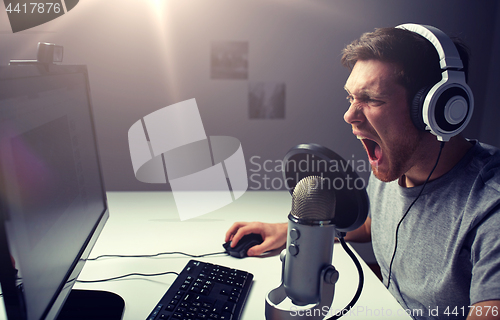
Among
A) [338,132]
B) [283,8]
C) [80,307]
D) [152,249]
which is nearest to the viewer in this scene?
[80,307]

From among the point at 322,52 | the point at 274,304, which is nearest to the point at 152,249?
the point at 274,304

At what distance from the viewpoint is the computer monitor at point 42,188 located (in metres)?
0.37

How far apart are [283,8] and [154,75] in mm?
539

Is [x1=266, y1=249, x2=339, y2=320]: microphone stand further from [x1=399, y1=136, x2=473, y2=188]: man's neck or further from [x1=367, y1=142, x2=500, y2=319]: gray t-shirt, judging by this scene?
[x1=399, y1=136, x2=473, y2=188]: man's neck

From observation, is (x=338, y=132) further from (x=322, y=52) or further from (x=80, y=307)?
(x=80, y=307)

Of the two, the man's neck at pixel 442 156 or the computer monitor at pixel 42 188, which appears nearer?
the computer monitor at pixel 42 188

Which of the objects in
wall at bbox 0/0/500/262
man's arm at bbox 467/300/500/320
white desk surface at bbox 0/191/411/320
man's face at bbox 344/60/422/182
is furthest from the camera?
wall at bbox 0/0/500/262

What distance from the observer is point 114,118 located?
1.29 m

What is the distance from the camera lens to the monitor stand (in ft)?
1.93

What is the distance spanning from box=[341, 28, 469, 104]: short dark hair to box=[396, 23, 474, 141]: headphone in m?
0.03

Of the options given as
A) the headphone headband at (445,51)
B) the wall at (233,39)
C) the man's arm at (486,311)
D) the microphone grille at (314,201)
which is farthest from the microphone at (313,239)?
the wall at (233,39)

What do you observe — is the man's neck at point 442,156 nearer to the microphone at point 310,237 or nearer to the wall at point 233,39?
the microphone at point 310,237

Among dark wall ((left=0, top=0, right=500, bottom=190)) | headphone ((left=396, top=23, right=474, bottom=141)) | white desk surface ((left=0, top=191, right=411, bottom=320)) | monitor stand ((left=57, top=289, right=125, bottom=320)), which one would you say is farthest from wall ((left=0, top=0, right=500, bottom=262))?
monitor stand ((left=57, top=289, right=125, bottom=320))

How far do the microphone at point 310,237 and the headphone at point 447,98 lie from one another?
13.9 inches
